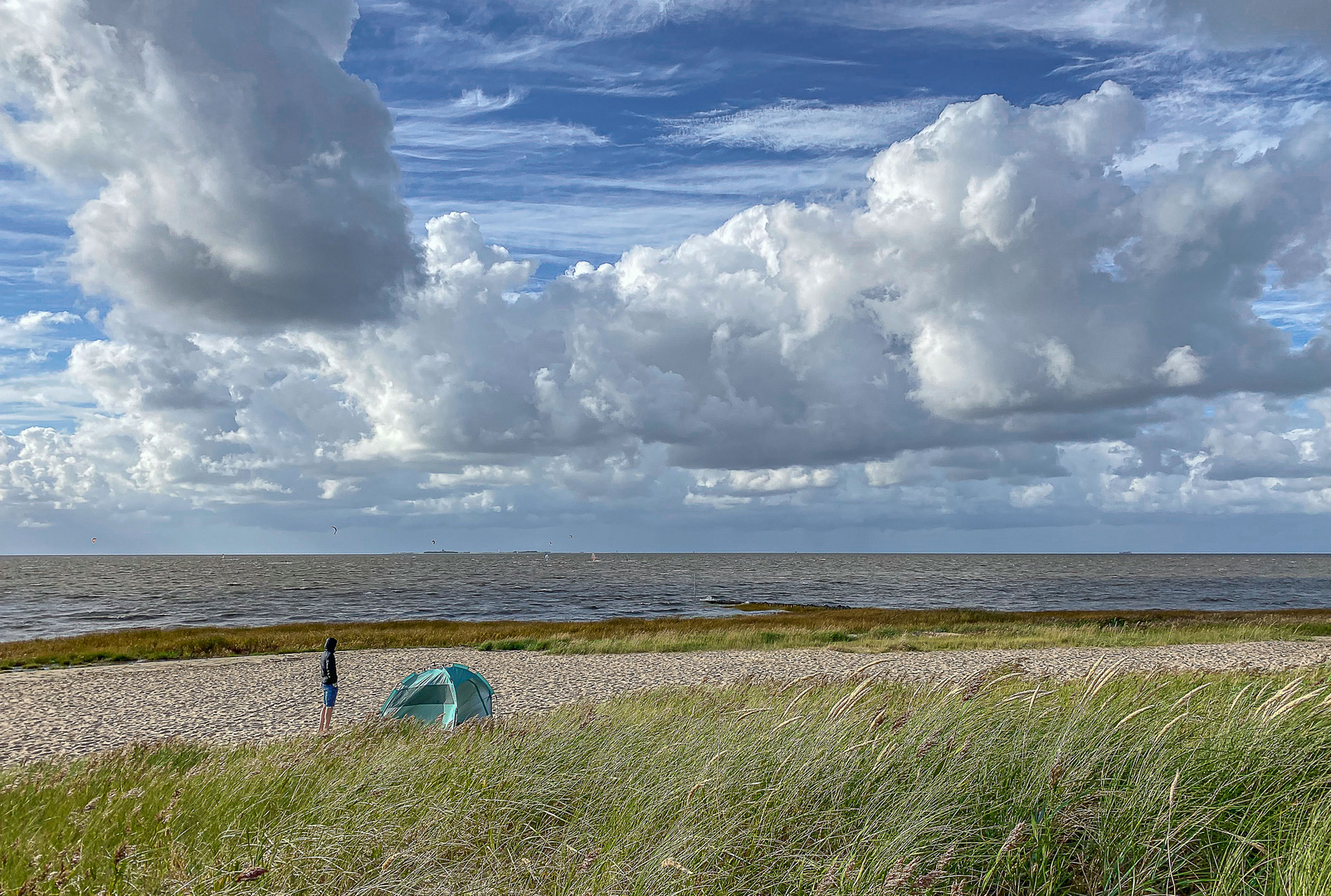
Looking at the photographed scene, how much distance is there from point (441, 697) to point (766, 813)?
10635 millimetres

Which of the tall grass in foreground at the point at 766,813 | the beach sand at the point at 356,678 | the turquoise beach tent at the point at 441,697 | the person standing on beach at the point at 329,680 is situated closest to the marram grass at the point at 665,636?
the beach sand at the point at 356,678

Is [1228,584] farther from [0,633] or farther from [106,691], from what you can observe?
[0,633]

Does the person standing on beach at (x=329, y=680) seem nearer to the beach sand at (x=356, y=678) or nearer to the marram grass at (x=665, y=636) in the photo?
the beach sand at (x=356, y=678)

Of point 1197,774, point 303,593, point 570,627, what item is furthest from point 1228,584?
point 1197,774

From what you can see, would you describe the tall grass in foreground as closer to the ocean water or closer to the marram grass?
the marram grass

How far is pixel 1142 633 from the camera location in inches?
1335

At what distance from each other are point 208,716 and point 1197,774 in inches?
783

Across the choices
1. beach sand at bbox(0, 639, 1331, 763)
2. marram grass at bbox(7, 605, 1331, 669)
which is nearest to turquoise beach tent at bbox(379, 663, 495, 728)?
beach sand at bbox(0, 639, 1331, 763)

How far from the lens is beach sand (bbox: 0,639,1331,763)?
55.9 ft

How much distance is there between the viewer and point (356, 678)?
80.4 ft

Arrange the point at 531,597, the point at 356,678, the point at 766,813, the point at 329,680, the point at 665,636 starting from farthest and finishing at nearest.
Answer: the point at 531,597
the point at 665,636
the point at 356,678
the point at 329,680
the point at 766,813

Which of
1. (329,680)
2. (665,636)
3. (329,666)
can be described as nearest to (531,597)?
(665,636)

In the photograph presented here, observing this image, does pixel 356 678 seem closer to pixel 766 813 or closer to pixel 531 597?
pixel 766 813

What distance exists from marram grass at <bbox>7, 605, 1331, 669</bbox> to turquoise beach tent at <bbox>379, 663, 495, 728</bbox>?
17212 millimetres
